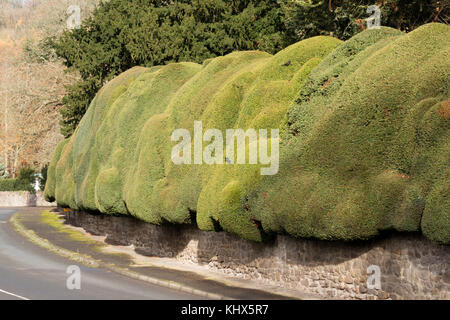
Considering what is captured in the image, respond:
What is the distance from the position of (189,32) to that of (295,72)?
22811 mm

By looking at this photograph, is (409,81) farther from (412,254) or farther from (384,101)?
(412,254)

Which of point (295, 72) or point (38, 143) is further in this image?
point (38, 143)

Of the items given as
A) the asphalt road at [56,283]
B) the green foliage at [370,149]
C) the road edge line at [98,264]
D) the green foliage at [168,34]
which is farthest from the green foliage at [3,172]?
the green foliage at [370,149]

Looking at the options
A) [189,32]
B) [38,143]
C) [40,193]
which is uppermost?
[189,32]

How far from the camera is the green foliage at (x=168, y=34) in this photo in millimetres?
43719

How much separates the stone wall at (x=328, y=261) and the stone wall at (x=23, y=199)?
4705cm

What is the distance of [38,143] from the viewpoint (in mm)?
76438

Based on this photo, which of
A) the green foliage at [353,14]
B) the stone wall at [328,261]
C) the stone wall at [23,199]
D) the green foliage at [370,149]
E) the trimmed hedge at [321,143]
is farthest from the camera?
the stone wall at [23,199]

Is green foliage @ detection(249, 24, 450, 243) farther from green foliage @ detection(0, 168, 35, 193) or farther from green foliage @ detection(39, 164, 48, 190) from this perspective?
green foliage @ detection(0, 168, 35, 193)

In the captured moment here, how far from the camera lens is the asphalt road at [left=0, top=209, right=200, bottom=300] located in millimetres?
17845

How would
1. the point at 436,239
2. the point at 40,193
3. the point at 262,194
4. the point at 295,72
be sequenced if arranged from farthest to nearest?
1. the point at 40,193
2. the point at 295,72
3. the point at 262,194
4. the point at 436,239

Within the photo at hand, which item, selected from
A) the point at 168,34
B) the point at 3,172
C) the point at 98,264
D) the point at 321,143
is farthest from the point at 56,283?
the point at 3,172

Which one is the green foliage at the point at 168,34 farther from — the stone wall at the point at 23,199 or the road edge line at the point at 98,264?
the stone wall at the point at 23,199
